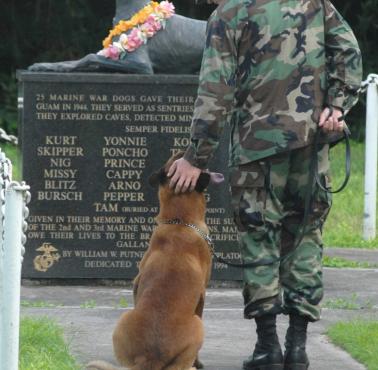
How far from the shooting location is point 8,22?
19047mm

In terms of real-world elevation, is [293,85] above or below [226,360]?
above

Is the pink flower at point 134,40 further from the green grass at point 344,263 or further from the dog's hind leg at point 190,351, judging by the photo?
the dog's hind leg at point 190,351

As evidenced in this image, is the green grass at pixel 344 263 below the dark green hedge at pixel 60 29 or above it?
→ below

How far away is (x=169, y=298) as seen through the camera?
5.16 m

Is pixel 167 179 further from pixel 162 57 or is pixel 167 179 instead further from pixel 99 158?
pixel 162 57

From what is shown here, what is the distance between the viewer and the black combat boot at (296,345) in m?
5.45

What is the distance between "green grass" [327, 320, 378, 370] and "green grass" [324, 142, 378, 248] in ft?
10.7

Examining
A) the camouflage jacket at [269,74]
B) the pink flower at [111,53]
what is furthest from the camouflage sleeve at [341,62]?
the pink flower at [111,53]

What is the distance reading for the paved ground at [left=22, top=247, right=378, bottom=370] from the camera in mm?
5793

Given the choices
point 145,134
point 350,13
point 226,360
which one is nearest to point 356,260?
point 145,134

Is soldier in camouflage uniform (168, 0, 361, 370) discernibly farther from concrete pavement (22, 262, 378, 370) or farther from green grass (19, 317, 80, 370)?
green grass (19, 317, 80, 370)

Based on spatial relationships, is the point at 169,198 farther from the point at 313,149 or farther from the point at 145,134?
Answer: the point at 145,134

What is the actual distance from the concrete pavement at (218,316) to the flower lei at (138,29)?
A: 150cm

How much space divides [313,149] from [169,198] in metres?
0.68
